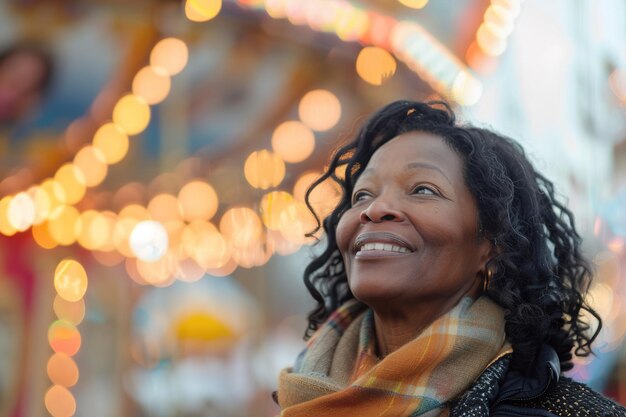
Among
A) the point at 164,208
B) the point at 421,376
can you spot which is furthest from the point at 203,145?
the point at 421,376

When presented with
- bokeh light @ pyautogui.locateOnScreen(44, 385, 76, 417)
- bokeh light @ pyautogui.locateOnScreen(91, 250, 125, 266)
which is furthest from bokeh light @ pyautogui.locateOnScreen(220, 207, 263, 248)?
bokeh light @ pyautogui.locateOnScreen(44, 385, 76, 417)

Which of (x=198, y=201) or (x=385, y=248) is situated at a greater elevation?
(x=198, y=201)

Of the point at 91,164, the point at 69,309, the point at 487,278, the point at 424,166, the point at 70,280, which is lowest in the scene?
the point at 487,278

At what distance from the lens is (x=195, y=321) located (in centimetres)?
688

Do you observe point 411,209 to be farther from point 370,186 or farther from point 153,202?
point 153,202

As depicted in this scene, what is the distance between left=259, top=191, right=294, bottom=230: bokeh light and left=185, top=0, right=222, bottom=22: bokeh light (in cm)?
148

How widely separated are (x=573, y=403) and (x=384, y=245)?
45cm

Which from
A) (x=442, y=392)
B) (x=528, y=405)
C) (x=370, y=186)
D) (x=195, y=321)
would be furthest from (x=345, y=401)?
(x=195, y=321)

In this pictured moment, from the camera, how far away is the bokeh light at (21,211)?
5.50 metres

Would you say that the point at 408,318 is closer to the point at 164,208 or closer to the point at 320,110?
the point at 320,110

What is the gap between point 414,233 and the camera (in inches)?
76.9

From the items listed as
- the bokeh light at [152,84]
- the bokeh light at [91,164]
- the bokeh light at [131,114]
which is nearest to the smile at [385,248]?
the bokeh light at [152,84]

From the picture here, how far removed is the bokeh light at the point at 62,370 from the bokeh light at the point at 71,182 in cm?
93

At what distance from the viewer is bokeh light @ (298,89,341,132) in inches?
253
